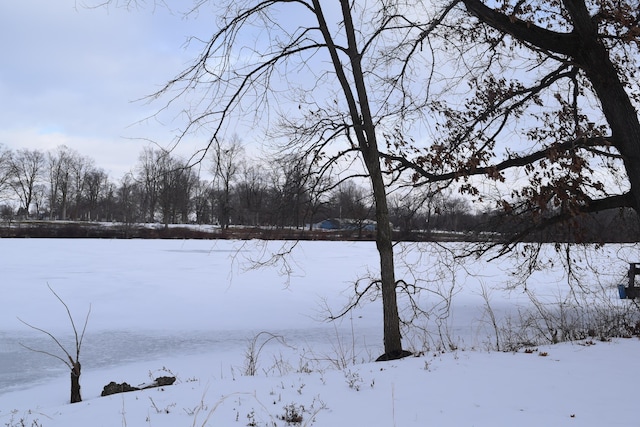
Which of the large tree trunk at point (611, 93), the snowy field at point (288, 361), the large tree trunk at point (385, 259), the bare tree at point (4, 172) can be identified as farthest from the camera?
the bare tree at point (4, 172)

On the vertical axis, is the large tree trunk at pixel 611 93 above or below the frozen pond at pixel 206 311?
above

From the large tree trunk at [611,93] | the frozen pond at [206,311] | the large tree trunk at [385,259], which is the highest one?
the large tree trunk at [611,93]

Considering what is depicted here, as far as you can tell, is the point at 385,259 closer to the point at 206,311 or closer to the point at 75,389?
the point at 75,389

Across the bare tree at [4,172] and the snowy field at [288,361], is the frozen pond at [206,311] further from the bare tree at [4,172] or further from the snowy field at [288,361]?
the bare tree at [4,172]

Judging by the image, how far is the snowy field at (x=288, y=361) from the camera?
13.2 ft

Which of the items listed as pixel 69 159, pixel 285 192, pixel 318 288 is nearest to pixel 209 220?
pixel 69 159

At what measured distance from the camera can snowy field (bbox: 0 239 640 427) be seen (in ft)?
13.2

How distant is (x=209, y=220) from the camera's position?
3885 inches

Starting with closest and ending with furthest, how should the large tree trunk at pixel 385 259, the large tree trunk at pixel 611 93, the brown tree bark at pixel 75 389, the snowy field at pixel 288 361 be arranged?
the snowy field at pixel 288 361, the brown tree bark at pixel 75 389, the large tree trunk at pixel 611 93, the large tree trunk at pixel 385 259

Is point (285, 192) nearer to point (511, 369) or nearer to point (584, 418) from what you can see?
point (511, 369)

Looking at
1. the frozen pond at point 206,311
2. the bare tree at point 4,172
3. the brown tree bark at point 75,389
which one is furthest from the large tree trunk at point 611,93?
Answer: the bare tree at point 4,172

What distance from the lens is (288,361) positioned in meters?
7.64

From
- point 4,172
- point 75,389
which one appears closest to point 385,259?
point 75,389

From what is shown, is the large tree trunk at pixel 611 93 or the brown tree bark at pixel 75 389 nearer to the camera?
the brown tree bark at pixel 75 389
